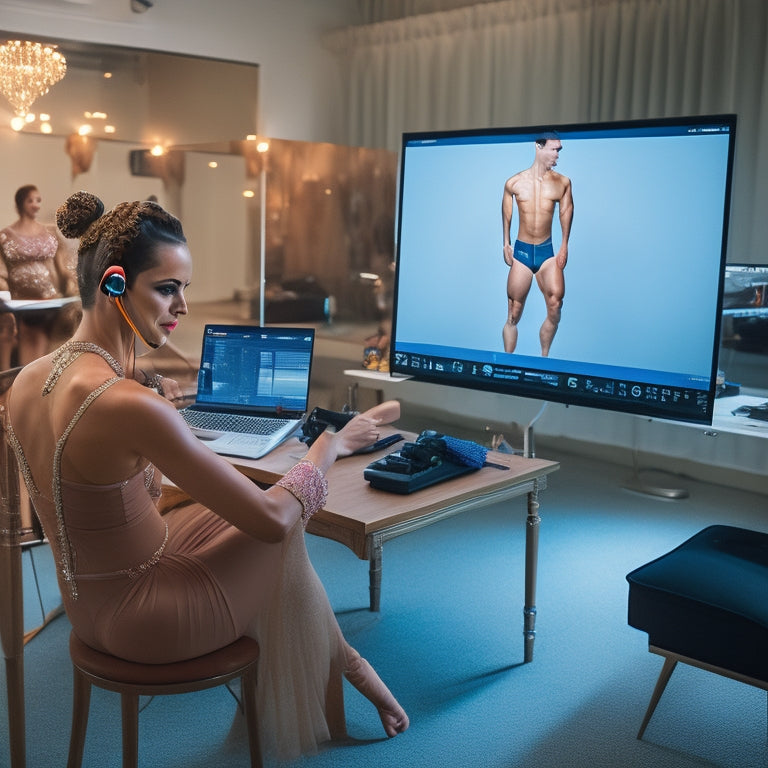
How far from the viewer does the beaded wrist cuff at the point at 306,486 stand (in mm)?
1735

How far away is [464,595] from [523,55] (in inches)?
143

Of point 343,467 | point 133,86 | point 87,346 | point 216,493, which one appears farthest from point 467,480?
point 133,86

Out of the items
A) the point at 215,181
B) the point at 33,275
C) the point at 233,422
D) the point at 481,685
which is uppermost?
the point at 215,181

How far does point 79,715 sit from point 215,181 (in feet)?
12.9

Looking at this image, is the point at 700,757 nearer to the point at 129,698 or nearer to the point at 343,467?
the point at 343,467

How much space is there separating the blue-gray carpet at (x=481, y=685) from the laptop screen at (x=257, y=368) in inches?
31.2

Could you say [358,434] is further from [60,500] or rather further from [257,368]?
[60,500]

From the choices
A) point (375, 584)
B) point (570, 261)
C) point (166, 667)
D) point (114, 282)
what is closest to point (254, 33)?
point (570, 261)

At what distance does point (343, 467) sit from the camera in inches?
92.4

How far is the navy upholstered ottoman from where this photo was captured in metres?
1.95

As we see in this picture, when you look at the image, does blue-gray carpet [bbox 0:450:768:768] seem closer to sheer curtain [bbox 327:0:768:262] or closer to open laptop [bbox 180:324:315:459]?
open laptop [bbox 180:324:315:459]

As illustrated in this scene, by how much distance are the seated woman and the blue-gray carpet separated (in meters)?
0.63

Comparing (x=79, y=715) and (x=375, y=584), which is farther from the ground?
(x=79, y=715)

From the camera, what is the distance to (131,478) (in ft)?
5.36
